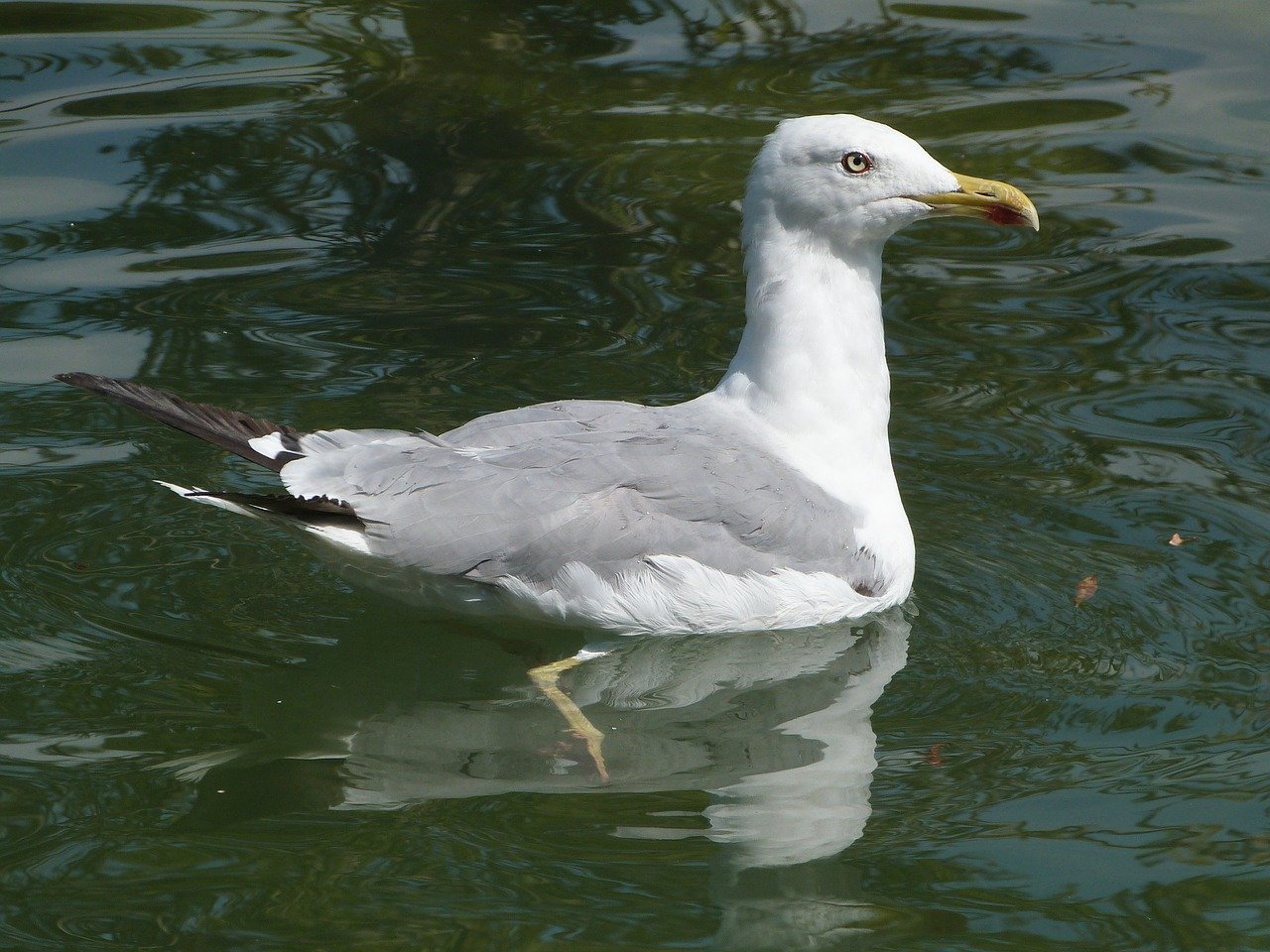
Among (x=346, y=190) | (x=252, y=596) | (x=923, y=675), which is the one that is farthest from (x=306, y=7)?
(x=923, y=675)

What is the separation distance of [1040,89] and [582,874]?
7.20 metres

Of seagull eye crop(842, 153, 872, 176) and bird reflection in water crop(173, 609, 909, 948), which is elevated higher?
seagull eye crop(842, 153, 872, 176)

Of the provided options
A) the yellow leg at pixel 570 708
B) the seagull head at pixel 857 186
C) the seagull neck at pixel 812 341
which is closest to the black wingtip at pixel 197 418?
the yellow leg at pixel 570 708

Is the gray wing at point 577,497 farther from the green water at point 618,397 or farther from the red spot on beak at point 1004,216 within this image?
the red spot on beak at point 1004,216

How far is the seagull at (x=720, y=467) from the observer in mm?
4887

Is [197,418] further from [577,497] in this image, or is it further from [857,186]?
[857,186]

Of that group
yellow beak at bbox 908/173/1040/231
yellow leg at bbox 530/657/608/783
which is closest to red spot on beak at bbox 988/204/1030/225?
yellow beak at bbox 908/173/1040/231

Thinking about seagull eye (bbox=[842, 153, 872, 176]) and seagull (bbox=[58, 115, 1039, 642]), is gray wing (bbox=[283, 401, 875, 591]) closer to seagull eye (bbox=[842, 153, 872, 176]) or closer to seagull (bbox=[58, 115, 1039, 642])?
seagull (bbox=[58, 115, 1039, 642])

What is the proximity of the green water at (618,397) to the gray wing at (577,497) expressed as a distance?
14.4 inches

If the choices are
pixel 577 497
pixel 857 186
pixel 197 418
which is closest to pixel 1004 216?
pixel 857 186

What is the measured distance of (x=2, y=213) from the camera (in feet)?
28.0

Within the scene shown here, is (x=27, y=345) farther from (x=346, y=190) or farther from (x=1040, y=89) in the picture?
(x=1040, y=89)

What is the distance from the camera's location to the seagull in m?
4.89

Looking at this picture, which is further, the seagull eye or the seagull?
the seagull eye
